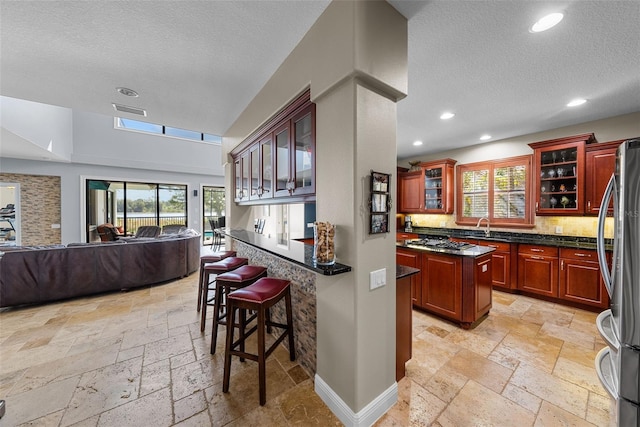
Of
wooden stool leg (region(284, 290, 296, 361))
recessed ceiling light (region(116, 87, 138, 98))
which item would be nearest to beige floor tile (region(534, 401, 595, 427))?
wooden stool leg (region(284, 290, 296, 361))

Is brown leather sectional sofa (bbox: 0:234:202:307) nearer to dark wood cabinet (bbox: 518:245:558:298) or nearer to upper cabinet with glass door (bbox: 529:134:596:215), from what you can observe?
dark wood cabinet (bbox: 518:245:558:298)

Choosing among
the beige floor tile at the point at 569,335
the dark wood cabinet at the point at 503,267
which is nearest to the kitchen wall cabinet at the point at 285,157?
the beige floor tile at the point at 569,335

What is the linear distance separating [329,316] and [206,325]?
Answer: 2.04 m

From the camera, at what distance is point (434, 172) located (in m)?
5.48

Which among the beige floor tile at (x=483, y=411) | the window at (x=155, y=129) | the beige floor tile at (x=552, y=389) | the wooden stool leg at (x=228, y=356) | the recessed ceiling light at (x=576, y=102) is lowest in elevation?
the beige floor tile at (x=483, y=411)

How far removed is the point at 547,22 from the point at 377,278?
7.30ft

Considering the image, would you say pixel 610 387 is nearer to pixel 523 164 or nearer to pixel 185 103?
pixel 523 164

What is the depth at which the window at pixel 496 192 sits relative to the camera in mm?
4383

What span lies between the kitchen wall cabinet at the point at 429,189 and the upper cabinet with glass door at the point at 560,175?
1432 millimetres

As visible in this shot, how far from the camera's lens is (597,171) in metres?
3.50

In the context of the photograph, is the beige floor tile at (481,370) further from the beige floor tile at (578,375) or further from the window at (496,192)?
the window at (496,192)

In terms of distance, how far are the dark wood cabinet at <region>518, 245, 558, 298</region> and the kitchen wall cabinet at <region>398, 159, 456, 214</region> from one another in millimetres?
1645

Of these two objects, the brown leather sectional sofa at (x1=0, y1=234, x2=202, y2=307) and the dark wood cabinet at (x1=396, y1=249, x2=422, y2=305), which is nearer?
the dark wood cabinet at (x1=396, y1=249, x2=422, y2=305)

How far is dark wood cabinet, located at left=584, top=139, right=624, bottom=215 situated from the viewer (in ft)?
11.1
